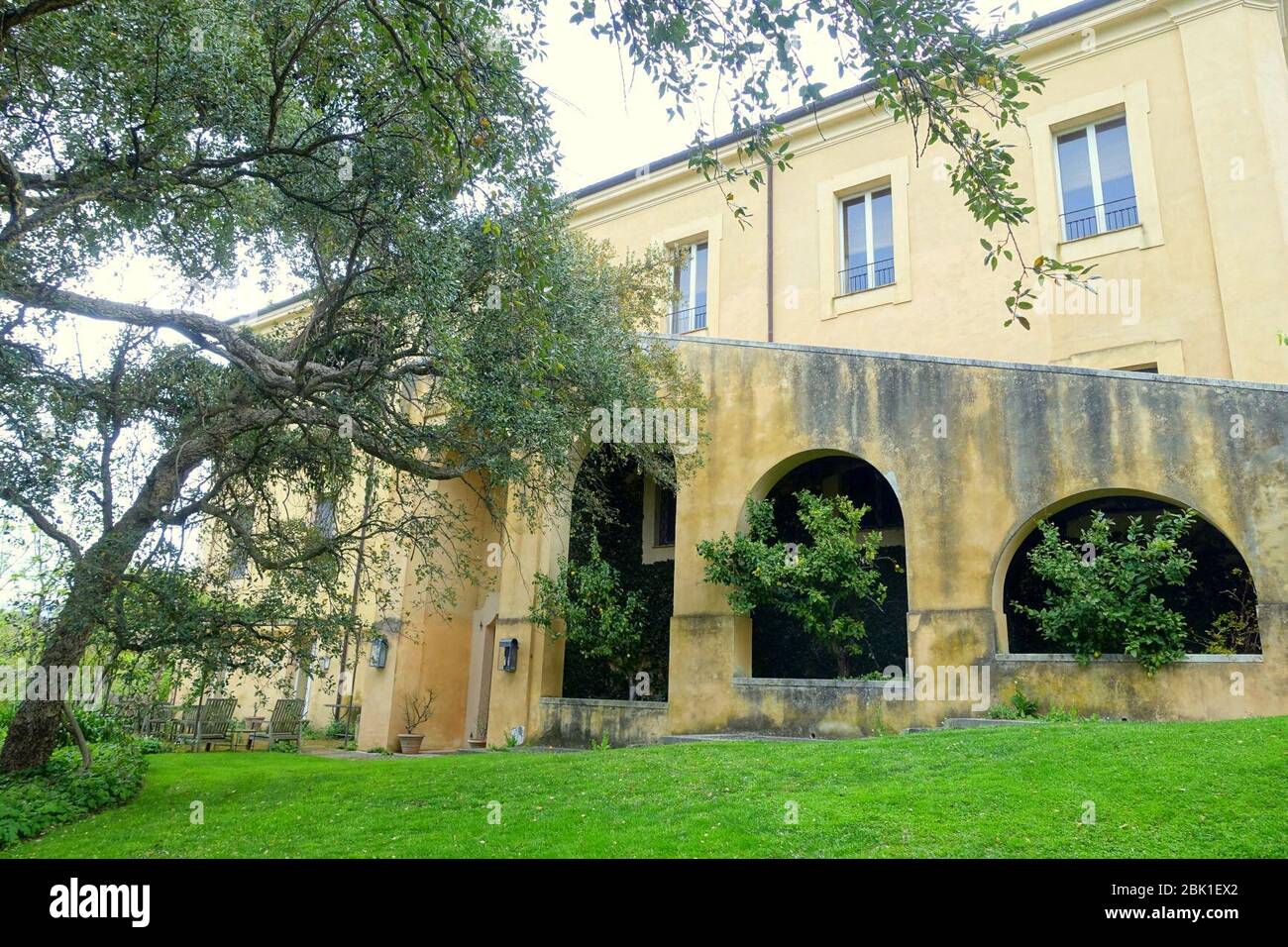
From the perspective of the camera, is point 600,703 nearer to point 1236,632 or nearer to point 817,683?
point 817,683

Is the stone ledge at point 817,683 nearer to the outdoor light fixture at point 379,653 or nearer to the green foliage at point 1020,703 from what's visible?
the green foliage at point 1020,703

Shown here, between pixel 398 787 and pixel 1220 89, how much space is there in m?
16.3

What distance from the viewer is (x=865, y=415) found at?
40.6 ft

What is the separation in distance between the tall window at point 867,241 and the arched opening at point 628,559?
19.5 ft

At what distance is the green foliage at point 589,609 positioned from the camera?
14.4 meters

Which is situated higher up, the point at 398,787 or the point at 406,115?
the point at 406,115

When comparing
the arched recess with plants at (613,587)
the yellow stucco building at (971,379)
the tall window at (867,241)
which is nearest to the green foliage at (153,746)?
the yellow stucco building at (971,379)

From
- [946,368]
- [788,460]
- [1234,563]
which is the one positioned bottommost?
[1234,563]

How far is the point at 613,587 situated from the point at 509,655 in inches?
88.8

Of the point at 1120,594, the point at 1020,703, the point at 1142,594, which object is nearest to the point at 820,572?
the point at 1020,703

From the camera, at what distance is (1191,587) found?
1223 centimetres

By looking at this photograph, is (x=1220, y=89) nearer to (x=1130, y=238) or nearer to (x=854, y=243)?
(x=1130, y=238)
